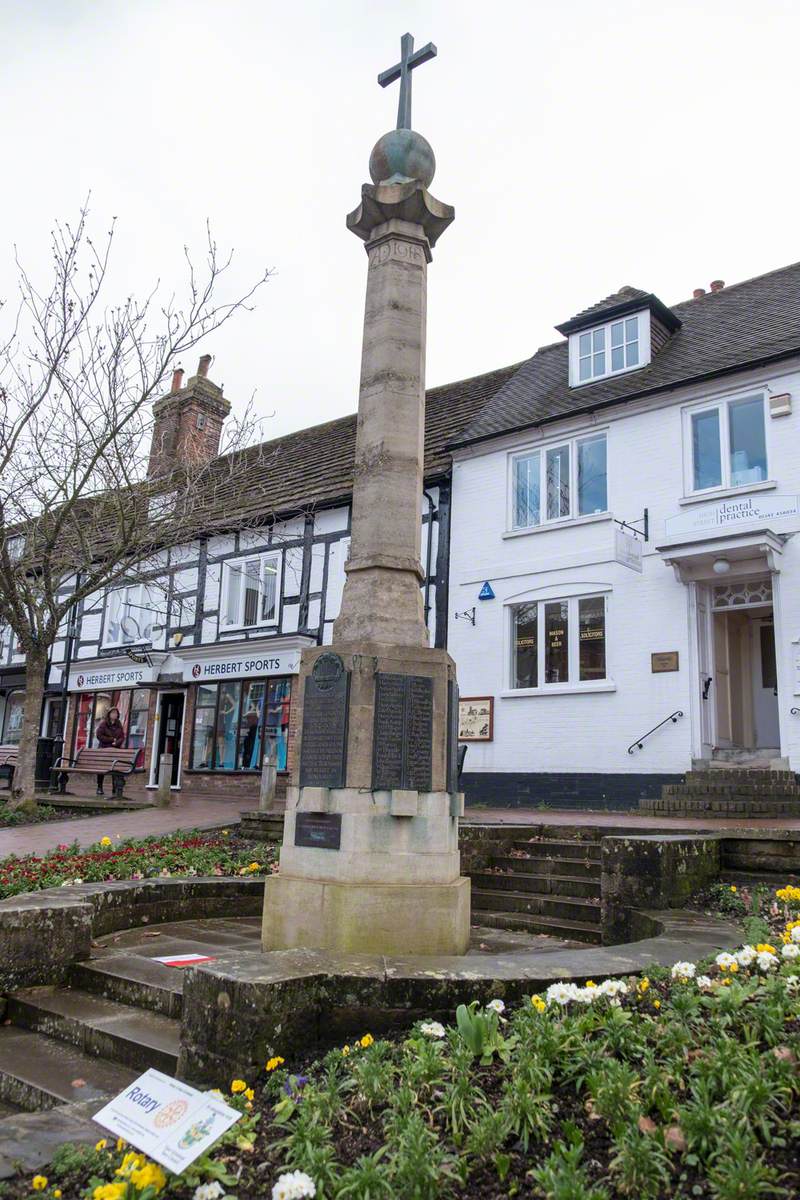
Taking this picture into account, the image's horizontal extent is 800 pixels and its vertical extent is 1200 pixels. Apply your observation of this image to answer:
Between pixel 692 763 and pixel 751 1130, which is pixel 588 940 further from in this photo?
pixel 692 763

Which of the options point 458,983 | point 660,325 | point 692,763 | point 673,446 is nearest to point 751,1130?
point 458,983

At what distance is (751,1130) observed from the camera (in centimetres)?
248

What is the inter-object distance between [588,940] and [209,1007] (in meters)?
3.69

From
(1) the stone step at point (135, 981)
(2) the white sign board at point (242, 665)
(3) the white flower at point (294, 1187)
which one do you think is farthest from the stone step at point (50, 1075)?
(2) the white sign board at point (242, 665)

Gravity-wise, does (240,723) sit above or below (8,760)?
above

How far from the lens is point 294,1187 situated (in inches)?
96.3

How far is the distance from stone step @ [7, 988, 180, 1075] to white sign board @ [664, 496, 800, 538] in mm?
11499

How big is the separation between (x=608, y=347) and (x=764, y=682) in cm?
698

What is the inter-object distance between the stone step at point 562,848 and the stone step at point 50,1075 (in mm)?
5008

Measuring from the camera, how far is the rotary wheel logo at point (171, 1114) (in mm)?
2887

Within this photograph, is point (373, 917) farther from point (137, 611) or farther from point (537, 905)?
point (137, 611)

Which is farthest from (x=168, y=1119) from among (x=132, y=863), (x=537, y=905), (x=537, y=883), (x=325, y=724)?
(x=132, y=863)

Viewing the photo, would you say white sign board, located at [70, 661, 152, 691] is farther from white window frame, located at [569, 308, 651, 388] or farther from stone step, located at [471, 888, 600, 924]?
stone step, located at [471, 888, 600, 924]

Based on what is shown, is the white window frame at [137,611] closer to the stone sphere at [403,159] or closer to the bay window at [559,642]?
the bay window at [559,642]
